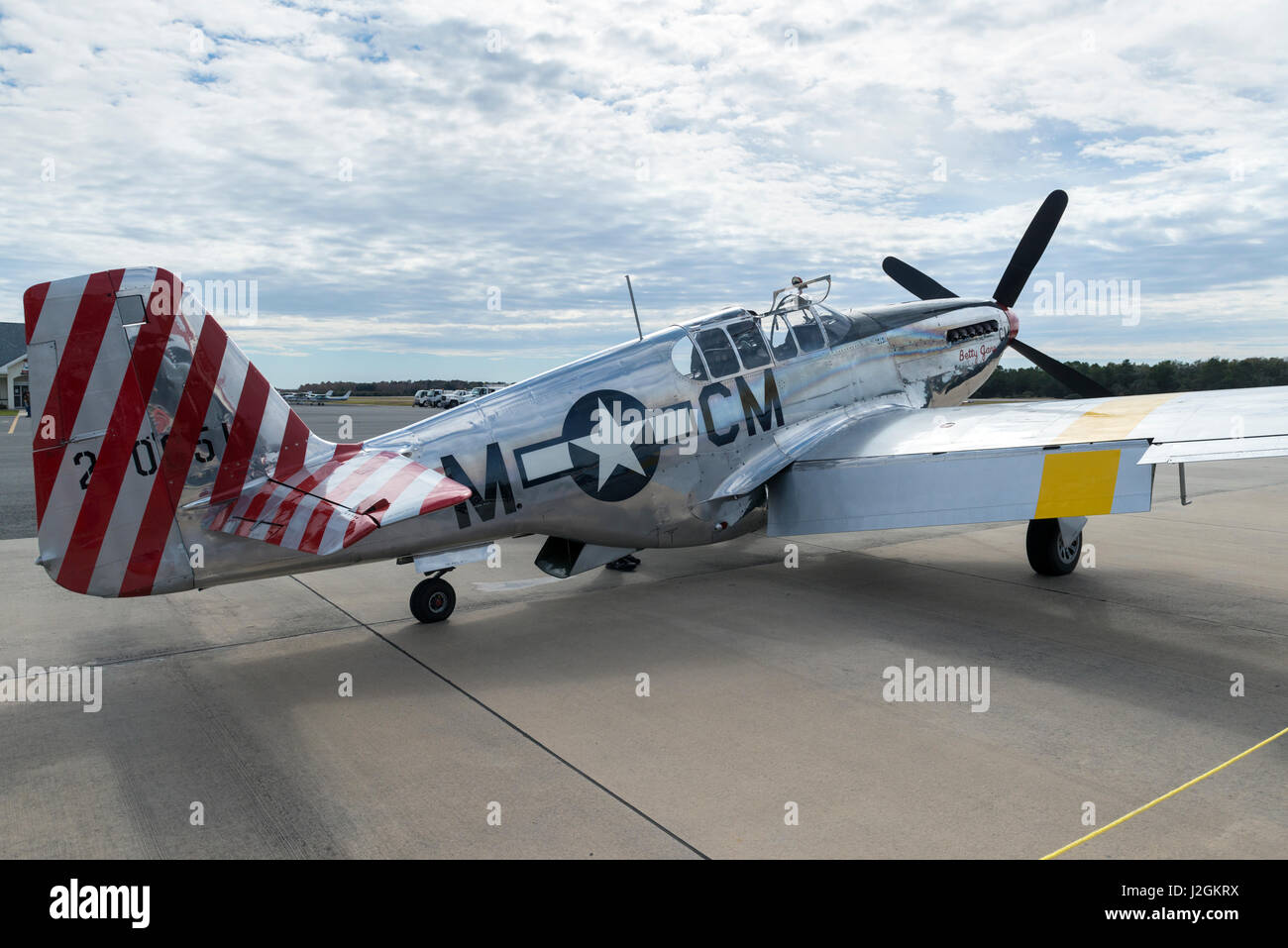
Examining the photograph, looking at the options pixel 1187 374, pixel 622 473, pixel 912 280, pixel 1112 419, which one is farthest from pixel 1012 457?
pixel 1187 374

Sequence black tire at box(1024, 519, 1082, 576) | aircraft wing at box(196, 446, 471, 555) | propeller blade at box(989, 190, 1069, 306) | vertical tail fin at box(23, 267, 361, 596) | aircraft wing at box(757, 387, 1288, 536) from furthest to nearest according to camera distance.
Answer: propeller blade at box(989, 190, 1069, 306) < black tire at box(1024, 519, 1082, 576) < aircraft wing at box(757, 387, 1288, 536) < aircraft wing at box(196, 446, 471, 555) < vertical tail fin at box(23, 267, 361, 596)

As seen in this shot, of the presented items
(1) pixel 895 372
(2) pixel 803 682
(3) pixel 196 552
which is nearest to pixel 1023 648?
(2) pixel 803 682

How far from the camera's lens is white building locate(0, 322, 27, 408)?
48.9 m

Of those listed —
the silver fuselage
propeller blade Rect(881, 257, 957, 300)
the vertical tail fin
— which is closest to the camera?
the vertical tail fin

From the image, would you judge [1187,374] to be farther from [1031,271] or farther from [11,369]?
[11,369]

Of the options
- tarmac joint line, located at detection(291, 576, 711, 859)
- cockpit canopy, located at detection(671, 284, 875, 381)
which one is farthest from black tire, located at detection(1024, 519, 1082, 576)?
tarmac joint line, located at detection(291, 576, 711, 859)

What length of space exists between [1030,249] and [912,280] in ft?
7.06

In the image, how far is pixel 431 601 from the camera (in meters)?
7.04

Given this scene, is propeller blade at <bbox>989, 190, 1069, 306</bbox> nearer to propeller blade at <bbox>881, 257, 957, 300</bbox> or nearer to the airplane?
propeller blade at <bbox>881, 257, 957, 300</bbox>

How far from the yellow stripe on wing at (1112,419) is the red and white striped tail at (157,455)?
15.5ft

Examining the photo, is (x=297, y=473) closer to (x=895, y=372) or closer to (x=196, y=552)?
(x=196, y=552)

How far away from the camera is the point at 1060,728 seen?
4.65 meters
